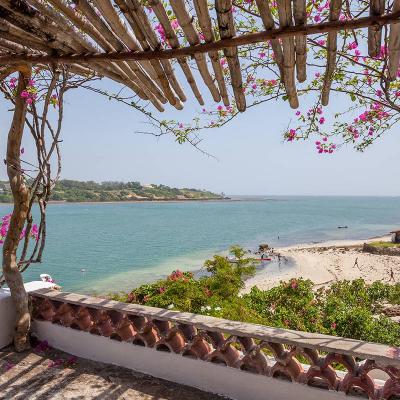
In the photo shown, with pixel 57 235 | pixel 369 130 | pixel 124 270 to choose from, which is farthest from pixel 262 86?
pixel 57 235

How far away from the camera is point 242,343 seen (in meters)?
2.94

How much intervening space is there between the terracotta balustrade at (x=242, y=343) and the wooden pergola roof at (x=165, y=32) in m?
1.62

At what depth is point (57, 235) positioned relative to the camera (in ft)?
195

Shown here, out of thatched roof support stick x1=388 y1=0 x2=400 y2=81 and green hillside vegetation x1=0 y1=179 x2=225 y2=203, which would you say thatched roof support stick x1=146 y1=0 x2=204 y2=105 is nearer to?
thatched roof support stick x1=388 y1=0 x2=400 y2=81

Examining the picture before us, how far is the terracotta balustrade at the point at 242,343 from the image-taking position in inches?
97.6

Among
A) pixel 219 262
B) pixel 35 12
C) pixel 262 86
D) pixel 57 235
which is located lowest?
pixel 57 235

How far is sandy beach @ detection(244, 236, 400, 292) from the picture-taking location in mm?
22361

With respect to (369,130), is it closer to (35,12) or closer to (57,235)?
(35,12)

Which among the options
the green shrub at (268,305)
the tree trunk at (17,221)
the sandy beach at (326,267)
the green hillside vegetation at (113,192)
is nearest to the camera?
the tree trunk at (17,221)

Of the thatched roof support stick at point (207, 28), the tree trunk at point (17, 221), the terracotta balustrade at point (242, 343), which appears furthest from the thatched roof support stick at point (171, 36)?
the tree trunk at point (17, 221)

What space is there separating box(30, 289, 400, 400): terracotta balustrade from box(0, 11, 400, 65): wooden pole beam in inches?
72.8

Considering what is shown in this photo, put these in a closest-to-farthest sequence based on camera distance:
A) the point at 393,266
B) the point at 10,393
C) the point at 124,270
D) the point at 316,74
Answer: the point at 10,393 < the point at 316,74 < the point at 393,266 < the point at 124,270

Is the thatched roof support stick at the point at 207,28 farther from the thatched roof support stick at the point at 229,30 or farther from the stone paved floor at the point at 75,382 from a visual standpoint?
the stone paved floor at the point at 75,382

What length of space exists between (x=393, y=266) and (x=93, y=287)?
18.9 meters
